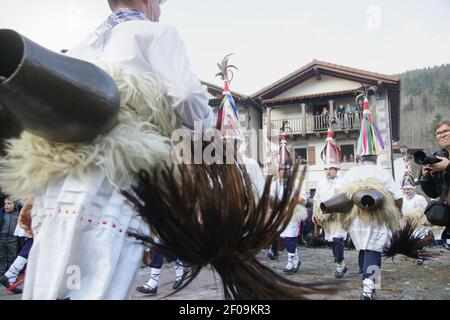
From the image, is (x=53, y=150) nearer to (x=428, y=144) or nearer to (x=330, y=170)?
(x=330, y=170)

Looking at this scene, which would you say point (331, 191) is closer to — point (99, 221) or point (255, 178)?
point (255, 178)

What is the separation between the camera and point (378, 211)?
4.70m

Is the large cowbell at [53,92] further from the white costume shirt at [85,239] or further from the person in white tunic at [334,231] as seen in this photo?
the person in white tunic at [334,231]

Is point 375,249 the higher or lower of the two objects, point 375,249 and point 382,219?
the lower

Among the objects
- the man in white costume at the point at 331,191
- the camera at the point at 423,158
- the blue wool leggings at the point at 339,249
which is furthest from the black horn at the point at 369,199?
the blue wool leggings at the point at 339,249

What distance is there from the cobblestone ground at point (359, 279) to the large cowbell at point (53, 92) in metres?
2.02

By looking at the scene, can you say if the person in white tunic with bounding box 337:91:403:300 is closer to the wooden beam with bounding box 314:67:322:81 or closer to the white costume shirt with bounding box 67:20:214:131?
the white costume shirt with bounding box 67:20:214:131

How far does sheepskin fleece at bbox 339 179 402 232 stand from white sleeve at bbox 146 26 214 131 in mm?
3650

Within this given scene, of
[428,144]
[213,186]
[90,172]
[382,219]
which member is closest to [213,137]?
[213,186]

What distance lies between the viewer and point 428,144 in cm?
3603

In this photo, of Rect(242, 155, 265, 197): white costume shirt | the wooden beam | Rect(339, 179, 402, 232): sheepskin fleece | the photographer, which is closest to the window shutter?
the wooden beam

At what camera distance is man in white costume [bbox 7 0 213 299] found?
1254 mm

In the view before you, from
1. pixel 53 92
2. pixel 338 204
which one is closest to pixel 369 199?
pixel 338 204

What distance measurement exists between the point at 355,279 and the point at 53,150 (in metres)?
5.88
